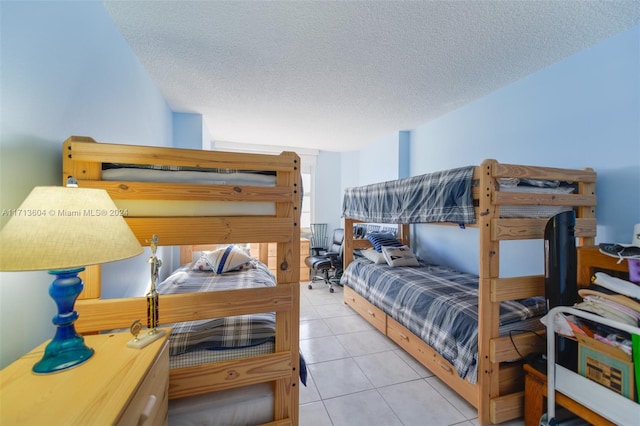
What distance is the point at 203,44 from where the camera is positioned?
1.86m

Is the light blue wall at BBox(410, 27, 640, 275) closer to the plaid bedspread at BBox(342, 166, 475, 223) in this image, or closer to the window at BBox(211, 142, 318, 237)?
the plaid bedspread at BBox(342, 166, 475, 223)

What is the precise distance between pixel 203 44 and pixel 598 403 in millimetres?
3031

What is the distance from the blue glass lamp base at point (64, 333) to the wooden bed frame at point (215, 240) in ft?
0.87

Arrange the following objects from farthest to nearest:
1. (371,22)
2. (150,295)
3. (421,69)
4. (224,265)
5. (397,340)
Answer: (224,265)
(397,340)
(421,69)
(371,22)
(150,295)

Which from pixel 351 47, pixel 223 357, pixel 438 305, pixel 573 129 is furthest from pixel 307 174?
pixel 223 357

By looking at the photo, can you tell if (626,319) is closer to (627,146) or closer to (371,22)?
(627,146)

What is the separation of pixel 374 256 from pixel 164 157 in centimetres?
278

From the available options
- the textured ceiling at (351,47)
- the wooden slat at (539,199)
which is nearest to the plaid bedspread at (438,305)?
the wooden slat at (539,199)

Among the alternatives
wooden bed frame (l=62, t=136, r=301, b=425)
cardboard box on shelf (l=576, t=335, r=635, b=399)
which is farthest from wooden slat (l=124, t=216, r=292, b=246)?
cardboard box on shelf (l=576, t=335, r=635, b=399)

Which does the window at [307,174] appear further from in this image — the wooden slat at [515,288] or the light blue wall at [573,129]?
the wooden slat at [515,288]

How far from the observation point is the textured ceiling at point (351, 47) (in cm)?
153

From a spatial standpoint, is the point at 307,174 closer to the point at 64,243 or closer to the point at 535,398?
the point at 535,398

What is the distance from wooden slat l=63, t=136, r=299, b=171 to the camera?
105 centimetres

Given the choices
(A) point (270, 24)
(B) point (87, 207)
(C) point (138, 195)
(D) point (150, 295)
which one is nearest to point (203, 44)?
(A) point (270, 24)
